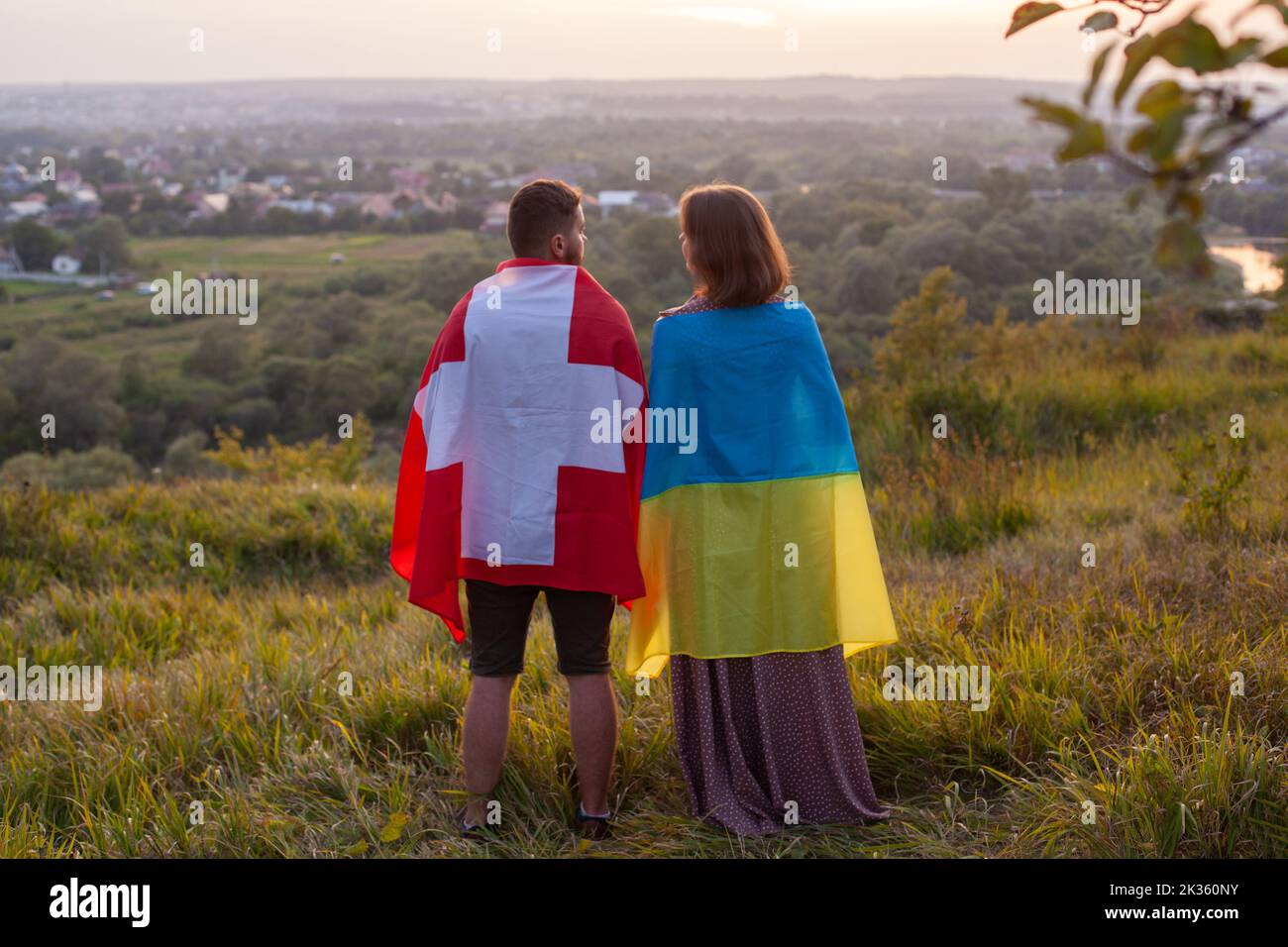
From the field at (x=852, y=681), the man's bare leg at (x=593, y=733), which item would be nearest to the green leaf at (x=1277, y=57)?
the field at (x=852, y=681)

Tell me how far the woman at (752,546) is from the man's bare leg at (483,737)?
14.4 inches

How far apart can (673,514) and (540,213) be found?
0.83 meters

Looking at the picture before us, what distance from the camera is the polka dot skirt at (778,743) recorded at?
2867 millimetres

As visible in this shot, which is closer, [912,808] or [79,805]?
[912,808]

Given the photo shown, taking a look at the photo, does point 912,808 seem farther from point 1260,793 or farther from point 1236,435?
point 1236,435

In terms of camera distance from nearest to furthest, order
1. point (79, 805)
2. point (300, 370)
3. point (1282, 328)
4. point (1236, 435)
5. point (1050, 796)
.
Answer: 1. point (1050, 796)
2. point (79, 805)
3. point (1236, 435)
4. point (1282, 328)
5. point (300, 370)

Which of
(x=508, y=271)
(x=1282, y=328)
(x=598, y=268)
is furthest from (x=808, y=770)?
(x=598, y=268)

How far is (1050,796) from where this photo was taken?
2686 mm

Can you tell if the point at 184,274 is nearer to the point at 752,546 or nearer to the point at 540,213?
the point at 540,213

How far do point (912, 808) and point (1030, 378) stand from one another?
5613 millimetres

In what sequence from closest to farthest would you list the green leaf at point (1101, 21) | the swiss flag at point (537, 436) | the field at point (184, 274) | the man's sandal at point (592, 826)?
the green leaf at point (1101, 21), the swiss flag at point (537, 436), the man's sandal at point (592, 826), the field at point (184, 274)

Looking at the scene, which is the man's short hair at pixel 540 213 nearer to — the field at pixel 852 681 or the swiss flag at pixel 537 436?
the swiss flag at pixel 537 436

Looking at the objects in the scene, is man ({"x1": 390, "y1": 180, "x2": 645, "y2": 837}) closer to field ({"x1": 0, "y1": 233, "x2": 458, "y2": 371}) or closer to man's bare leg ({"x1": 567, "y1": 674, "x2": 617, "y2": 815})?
man's bare leg ({"x1": 567, "y1": 674, "x2": 617, "y2": 815})

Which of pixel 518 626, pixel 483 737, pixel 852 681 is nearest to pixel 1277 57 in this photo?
pixel 518 626
